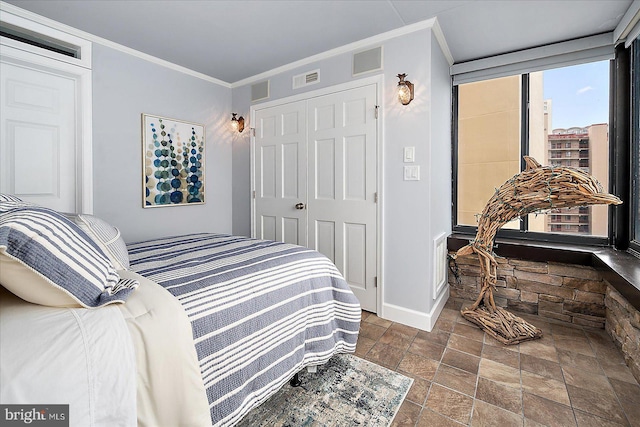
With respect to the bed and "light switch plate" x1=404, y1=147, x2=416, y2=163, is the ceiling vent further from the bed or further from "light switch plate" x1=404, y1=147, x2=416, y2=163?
the bed

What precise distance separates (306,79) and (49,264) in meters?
2.89

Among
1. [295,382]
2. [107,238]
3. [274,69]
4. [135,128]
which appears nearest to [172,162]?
[135,128]

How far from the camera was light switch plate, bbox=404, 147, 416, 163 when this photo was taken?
255cm

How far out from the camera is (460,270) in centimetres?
314

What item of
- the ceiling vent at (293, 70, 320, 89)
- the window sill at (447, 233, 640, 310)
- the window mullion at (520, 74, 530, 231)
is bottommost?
the window sill at (447, 233, 640, 310)

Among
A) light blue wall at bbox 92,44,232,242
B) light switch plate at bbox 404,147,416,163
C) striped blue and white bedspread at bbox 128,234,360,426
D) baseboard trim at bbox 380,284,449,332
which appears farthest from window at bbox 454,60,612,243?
light blue wall at bbox 92,44,232,242

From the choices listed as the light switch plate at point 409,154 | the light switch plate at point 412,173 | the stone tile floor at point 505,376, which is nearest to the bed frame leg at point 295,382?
the stone tile floor at point 505,376

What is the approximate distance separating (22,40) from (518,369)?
175 inches

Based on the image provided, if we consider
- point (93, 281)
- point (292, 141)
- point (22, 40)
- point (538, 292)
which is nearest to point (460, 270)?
point (538, 292)

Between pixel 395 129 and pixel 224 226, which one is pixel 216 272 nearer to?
pixel 395 129

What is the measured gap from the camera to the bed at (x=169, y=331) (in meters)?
0.72

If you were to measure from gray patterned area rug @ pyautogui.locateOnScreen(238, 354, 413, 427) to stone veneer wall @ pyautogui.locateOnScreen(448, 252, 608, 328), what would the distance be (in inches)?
63.4

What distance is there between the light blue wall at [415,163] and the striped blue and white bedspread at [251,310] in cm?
94

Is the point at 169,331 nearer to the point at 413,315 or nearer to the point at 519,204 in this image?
the point at 413,315
